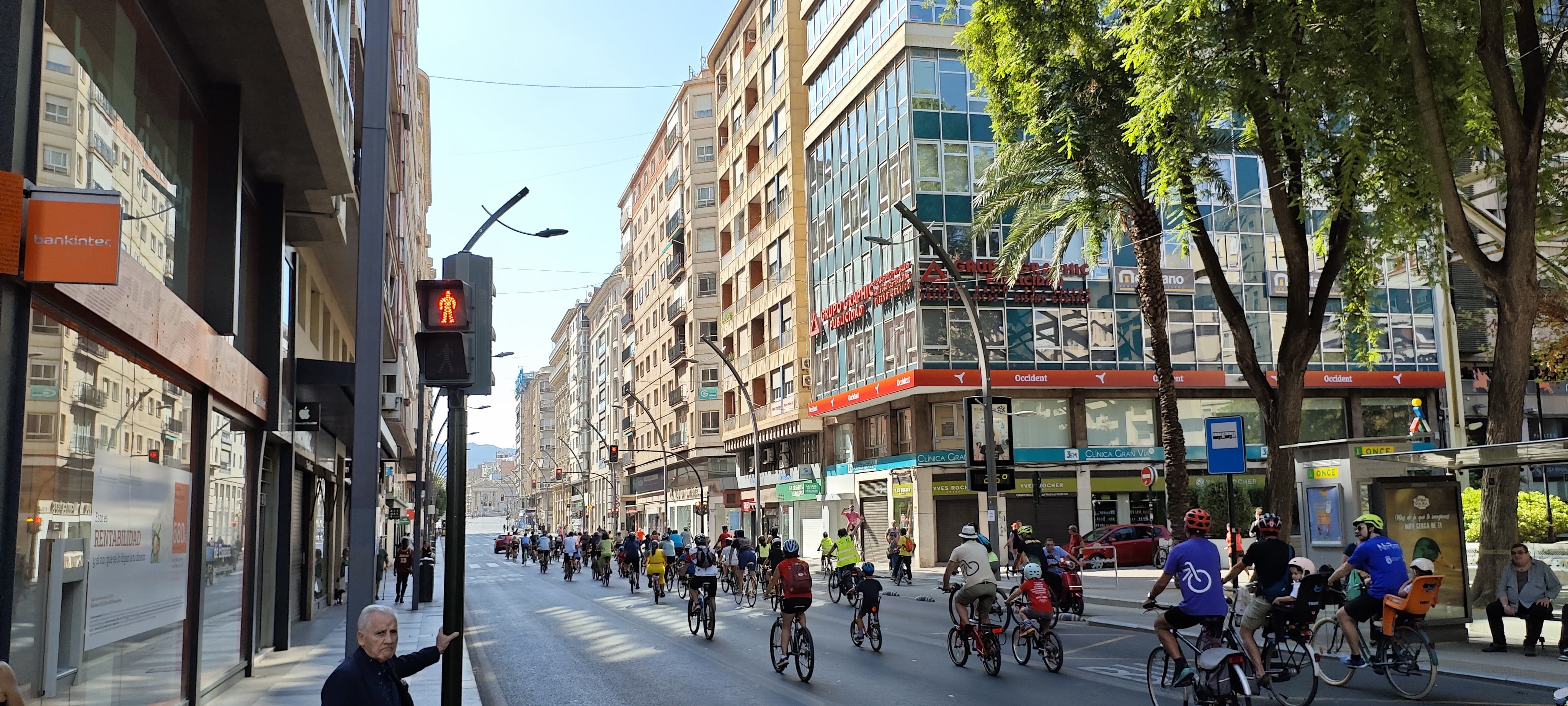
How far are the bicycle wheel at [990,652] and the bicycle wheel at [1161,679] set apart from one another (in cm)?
294

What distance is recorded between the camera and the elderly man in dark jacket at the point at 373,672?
532cm

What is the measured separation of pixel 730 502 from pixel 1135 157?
113 ft

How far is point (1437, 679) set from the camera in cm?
1291

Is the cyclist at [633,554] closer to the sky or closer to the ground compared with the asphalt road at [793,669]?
closer to the sky

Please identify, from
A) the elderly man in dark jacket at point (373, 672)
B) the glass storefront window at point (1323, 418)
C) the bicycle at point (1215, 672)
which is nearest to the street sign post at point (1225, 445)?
the bicycle at point (1215, 672)

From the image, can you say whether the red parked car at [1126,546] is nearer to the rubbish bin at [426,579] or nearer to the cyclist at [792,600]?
the rubbish bin at [426,579]

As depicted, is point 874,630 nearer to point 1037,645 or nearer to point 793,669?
point 793,669

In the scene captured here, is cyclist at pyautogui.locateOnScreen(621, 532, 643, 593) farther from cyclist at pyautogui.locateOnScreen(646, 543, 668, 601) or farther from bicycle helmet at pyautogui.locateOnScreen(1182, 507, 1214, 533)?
bicycle helmet at pyautogui.locateOnScreen(1182, 507, 1214, 533)

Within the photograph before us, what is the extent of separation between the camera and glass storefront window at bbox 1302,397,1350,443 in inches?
1900

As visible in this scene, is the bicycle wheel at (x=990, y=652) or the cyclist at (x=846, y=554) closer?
the bicycle wheel at (x=990, y=652)

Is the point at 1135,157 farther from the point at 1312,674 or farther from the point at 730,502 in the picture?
the point at 730,502

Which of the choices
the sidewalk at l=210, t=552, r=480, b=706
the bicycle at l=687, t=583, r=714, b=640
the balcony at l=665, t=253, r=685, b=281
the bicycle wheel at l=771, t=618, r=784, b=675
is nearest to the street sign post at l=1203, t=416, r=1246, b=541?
the bicycle at l=687, t=583, r=714, b=640

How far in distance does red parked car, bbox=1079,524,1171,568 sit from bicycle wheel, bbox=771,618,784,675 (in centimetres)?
2588

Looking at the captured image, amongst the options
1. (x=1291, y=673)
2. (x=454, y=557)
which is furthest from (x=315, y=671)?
(x=1291, y=673)
